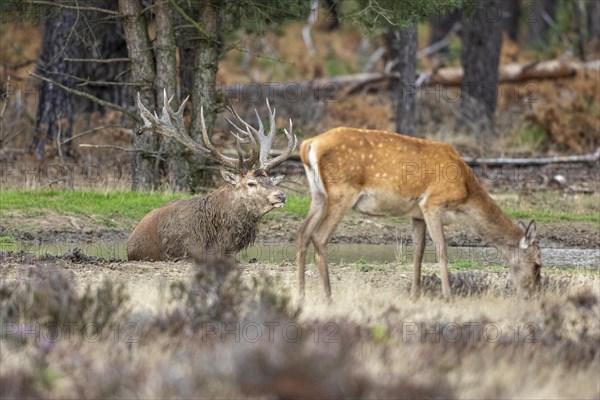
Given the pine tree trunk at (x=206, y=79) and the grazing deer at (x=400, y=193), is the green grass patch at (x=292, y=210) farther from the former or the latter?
the grazing deer at (x=400, y=193)

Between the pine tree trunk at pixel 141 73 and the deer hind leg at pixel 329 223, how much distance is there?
6795 mm

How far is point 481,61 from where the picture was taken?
24.9 m

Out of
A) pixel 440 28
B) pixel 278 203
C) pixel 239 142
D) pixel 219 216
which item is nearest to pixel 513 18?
pixel 440 28

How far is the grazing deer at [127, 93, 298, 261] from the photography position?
42.5 feet

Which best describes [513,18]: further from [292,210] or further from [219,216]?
[219,216]

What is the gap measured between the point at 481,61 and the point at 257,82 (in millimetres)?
4558

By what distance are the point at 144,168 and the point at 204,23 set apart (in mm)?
2201

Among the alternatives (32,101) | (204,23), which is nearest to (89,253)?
(204,23)

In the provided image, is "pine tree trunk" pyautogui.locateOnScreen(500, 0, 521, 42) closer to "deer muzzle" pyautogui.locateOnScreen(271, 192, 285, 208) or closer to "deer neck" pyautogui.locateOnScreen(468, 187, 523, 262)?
"deer muzzle" pyautogui.locateOnScreen(271, 192, 285, 208)

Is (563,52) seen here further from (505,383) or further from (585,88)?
(505,383)

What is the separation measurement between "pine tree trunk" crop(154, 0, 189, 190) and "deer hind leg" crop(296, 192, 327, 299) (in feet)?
20.4

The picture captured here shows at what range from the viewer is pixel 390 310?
29.1 ft

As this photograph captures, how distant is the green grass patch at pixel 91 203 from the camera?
15.8 metres

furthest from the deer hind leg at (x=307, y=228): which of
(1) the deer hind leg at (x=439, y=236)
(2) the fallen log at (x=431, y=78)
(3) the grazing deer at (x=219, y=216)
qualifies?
(2) the fallen log at (x=431, y=78)
